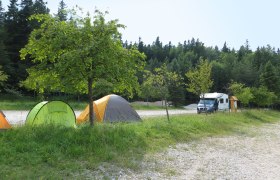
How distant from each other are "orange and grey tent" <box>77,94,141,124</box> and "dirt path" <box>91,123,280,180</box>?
16.8ft

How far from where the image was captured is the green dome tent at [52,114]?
12906mm

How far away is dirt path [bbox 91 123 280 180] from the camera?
999cm

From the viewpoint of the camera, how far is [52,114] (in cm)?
1304

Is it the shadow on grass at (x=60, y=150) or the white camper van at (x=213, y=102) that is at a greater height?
the white camper van at (x=213, y=102)

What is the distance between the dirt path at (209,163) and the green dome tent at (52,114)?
160 inches

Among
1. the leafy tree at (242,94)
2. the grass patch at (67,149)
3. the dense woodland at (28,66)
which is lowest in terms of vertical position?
the grass patch at (67,149)

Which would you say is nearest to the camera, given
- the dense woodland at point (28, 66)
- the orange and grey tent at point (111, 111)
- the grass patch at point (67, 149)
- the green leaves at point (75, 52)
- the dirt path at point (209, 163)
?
the grass patch at point (67, 149)

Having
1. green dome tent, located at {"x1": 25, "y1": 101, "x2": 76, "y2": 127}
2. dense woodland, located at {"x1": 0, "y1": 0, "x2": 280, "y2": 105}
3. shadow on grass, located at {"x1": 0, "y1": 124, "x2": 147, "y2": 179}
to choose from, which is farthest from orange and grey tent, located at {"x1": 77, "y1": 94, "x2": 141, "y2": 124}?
shadow on grass, located at {"x1": 0, "y1": 124, "x2": 147, "y2": 179}

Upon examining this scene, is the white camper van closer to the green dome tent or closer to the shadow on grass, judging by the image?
the green dome tent

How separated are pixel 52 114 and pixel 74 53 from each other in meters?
3.11

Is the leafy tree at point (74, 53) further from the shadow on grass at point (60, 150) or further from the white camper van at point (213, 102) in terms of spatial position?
the white camper van at point (213, 102)

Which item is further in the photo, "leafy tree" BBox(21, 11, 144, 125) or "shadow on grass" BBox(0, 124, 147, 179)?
"leafy tree" BBox(21, 11, 144, 125)

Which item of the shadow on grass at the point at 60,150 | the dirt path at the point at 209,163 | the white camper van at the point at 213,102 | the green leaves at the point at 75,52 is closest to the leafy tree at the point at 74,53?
the green leaves at the point at 75,52

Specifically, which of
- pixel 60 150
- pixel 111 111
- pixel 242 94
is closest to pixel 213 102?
pixel 242 94
